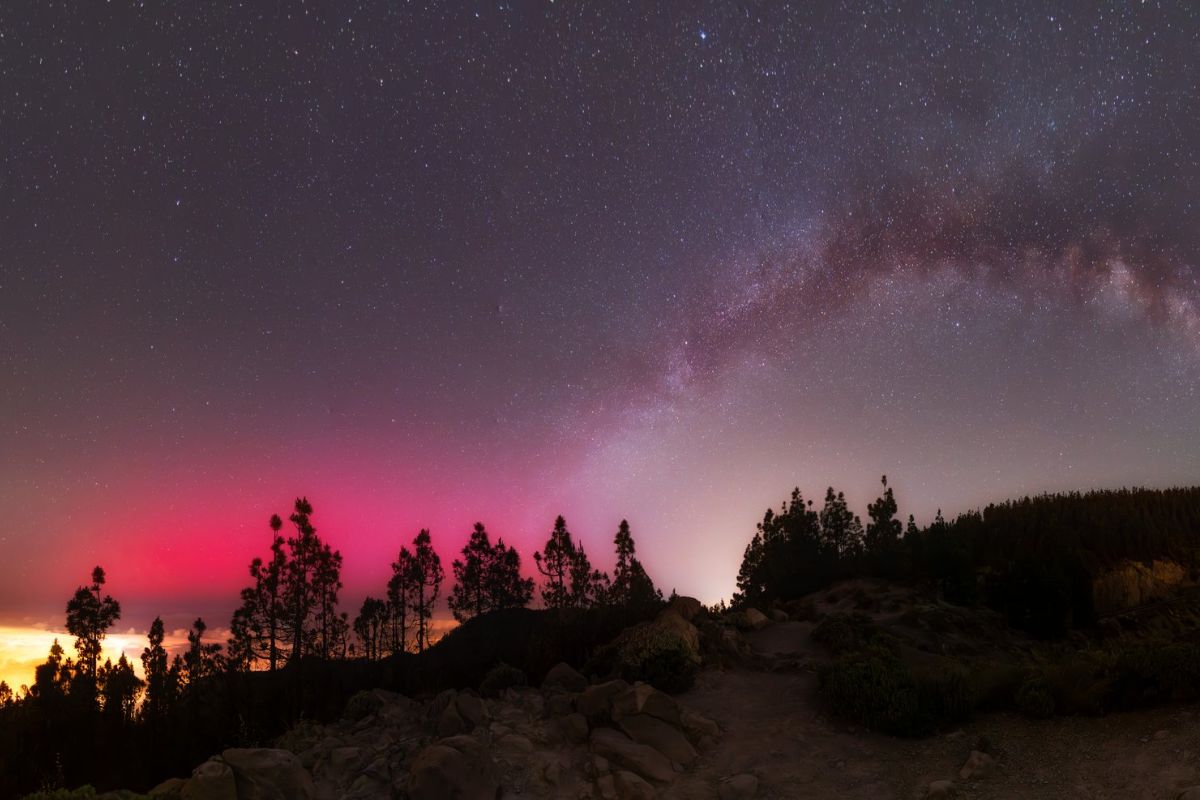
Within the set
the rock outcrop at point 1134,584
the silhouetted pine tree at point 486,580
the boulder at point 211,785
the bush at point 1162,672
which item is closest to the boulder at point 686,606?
the bush at point 1162,672

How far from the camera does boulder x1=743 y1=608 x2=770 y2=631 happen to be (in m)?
24.0

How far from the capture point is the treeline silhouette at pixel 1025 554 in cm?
2391

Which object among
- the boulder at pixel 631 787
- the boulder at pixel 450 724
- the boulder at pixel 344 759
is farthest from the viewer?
the boulder at pixel 450 724

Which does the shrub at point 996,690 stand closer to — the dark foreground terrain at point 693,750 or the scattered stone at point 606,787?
the dark foreground terrain at point 693,750

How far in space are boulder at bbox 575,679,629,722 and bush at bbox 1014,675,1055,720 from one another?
8191 mm

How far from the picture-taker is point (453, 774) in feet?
43.1

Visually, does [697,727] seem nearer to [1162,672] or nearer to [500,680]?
[500,680]

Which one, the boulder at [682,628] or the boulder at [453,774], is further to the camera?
the boulder at [682,628]

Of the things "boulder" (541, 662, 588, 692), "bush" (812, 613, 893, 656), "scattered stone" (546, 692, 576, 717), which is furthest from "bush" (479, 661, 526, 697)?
"bush" (812, 613, 893, 656)

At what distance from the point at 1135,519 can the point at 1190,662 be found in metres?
21.4

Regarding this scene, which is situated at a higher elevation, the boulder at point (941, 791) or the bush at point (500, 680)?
the bush at point (500, 680)

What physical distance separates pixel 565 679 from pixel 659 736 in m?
4.52

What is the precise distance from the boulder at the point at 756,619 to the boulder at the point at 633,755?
34.0 feet

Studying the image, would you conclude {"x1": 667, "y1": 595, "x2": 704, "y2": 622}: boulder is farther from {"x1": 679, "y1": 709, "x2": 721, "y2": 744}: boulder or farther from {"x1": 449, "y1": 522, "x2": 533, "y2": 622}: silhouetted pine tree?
{"x1": 449, "y1": 522, "x2": 533, "y2": 622}: silhouetted pine tree
